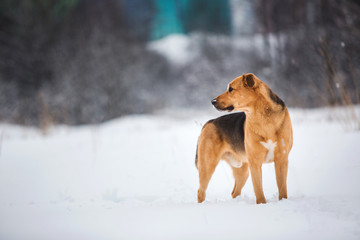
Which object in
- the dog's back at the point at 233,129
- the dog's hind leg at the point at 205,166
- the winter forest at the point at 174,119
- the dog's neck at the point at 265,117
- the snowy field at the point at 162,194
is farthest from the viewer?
the dog's hind leg at the point at 205,166

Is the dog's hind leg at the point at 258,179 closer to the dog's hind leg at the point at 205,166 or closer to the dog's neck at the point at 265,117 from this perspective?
the dog's neck at the point at 265,117

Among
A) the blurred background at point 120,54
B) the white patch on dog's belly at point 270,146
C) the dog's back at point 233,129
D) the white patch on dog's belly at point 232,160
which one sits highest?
the blurred background at point 120,54

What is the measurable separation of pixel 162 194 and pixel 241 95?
1853 mm

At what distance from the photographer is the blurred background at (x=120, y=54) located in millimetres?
13023

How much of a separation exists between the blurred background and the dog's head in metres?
9.65

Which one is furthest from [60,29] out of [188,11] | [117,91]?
[188,11]

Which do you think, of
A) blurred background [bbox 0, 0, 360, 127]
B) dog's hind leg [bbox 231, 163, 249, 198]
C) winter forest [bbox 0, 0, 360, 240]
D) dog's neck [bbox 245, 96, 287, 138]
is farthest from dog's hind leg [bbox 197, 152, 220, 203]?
blurred background [bbox 0, 0, 360, 127]

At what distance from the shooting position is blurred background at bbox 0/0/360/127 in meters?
13.0

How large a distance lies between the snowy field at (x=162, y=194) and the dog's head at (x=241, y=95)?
0.70 meters

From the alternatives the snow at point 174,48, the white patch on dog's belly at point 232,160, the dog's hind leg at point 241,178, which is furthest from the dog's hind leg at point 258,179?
the snow at point 174,48

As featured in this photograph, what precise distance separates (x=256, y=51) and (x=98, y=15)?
10999 millimetres

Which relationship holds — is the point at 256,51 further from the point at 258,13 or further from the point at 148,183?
the point at 148,183

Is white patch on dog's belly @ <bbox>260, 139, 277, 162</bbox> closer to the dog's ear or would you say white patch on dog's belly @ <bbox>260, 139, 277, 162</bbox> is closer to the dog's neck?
the dog's neck

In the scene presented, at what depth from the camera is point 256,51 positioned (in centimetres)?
1369
